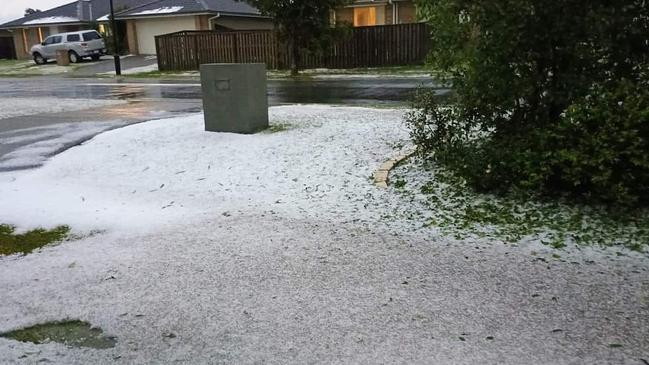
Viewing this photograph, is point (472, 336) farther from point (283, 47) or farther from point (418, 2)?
point (283, 47)

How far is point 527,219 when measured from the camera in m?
4.50

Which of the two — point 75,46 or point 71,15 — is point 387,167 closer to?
point 75,46

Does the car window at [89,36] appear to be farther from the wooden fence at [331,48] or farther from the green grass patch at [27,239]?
the green grass patch at [27,239]

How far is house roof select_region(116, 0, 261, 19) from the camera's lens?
3481cm

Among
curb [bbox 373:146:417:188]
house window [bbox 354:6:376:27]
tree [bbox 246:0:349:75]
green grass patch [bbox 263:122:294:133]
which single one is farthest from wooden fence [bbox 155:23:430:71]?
curb [bbox 373:146:417:188]

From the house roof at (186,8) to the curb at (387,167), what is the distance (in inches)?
1173

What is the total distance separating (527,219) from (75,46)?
37.3 m

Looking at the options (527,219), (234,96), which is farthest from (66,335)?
(234,96)

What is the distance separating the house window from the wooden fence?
9334 millimetres

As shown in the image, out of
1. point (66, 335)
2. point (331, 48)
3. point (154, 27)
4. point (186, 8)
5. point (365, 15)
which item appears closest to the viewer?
point (66, 335)

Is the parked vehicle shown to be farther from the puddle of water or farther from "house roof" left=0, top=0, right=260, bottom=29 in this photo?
the puddle of water

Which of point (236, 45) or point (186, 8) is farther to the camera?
point (186, 8)

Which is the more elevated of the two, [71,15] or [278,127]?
[71,15]

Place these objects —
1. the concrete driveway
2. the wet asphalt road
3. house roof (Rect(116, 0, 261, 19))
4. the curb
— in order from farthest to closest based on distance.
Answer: house roof (Rect(116, 0, 261, 19)) < the concrete driveway < the wet asphalt road < the curb
